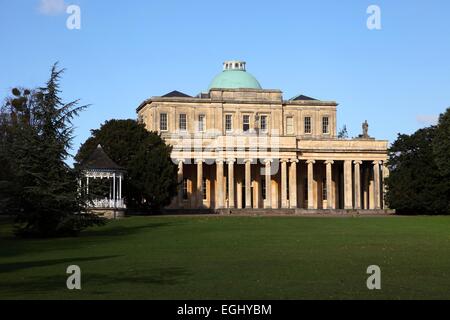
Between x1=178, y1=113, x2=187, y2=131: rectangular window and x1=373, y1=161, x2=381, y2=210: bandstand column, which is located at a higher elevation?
x1=178, y1=113, x2=187, y2=131: rectangular window

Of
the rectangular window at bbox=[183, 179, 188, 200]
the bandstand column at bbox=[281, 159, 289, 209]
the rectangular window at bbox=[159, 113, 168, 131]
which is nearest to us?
the bandstand column at bbox=[281, 159, 289, 209]

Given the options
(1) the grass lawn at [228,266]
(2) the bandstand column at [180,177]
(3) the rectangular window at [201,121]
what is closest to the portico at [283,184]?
(2) the bandstand column at [180,177]

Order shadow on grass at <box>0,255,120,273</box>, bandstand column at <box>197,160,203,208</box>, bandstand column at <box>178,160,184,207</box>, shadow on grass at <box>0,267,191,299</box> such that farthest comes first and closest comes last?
bandstand column at <box>197,160,203,208</box>, bandstand column at <box>178,160,184,207</box>, shadow on grass at <box>0,255,120,273</box>, shadow on grass at <box>0,267,191,299</box>

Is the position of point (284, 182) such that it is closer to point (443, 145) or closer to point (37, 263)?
point (443, 145)

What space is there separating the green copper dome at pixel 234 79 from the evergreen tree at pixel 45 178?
71223 millimetres

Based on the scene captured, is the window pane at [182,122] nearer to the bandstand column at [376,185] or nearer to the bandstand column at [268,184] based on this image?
the bandstand column at [268,184]

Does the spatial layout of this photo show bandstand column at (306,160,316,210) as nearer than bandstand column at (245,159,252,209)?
No

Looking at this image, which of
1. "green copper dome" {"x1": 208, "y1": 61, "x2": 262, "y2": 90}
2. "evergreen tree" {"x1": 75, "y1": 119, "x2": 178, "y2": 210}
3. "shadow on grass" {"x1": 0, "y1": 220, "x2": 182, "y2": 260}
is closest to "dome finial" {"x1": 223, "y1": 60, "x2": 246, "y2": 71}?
"green copper dome" {"x1": 208, "y1": 61, "x2": 262, "y2": 90}

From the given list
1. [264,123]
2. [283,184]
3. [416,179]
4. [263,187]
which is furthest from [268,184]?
[416,179]

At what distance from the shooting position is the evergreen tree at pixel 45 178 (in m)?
44.5

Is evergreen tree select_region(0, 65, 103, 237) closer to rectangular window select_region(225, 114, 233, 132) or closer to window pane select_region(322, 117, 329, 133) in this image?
rectangular window select_region(225, 114, 233, 132)

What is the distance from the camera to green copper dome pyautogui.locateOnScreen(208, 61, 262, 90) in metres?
117

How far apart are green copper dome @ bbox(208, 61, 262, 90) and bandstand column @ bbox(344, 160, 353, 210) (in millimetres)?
19729
